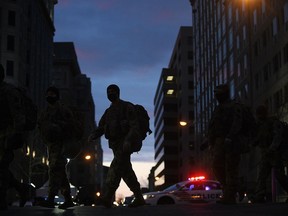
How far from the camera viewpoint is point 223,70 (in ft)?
233

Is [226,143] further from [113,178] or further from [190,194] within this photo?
[190,194]

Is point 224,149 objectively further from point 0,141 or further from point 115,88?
point 0,141

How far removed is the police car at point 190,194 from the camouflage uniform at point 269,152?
12992mm

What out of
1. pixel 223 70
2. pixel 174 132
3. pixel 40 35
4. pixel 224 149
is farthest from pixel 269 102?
pixel 174 132

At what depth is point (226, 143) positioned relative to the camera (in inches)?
406

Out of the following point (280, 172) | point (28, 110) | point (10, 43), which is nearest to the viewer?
point (28, 110)

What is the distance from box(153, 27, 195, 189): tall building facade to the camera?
108312 mm

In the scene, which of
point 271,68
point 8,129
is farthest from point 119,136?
point 271,68

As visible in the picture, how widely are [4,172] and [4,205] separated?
48 centimetres

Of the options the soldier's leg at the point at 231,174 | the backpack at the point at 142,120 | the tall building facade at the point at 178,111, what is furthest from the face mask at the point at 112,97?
the tall building facade at the point at 178,111

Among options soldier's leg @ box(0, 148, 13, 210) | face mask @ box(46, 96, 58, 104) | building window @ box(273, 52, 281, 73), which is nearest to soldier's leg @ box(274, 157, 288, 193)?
face mask @ box(46, 96, 58, 104)

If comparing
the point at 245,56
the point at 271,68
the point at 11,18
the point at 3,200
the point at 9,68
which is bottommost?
the point at 3,200

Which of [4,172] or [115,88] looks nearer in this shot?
[4,172]

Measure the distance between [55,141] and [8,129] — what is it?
1.55 m
